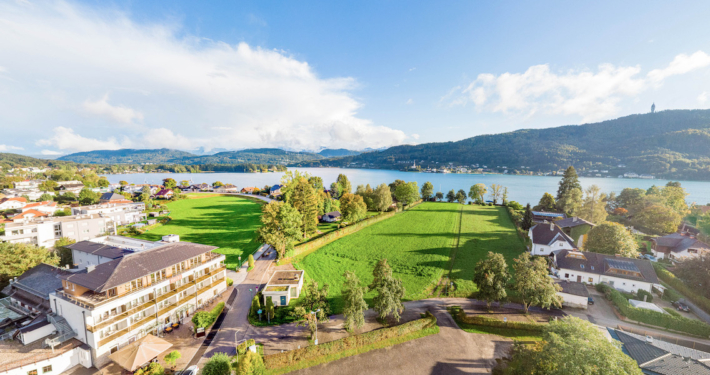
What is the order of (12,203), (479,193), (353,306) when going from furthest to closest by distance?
(479,193), (12,203), (353,306)

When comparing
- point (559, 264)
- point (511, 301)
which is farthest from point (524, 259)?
point (559, 264)

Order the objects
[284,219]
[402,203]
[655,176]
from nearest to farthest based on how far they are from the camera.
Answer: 1. [284,219]
2. [402,203]
3. [655,176]

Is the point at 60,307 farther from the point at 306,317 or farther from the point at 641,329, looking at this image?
the point at 641,329

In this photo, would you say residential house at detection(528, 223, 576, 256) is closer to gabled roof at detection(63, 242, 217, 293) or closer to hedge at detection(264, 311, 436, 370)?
hedge at detection(264, 311, 436, 370)

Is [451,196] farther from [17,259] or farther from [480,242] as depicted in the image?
[17,259]

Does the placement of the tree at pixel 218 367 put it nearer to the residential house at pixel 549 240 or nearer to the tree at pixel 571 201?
the residential house at pixel 549 240

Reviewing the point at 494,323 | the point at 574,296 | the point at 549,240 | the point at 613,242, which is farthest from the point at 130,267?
the point at 613,242
